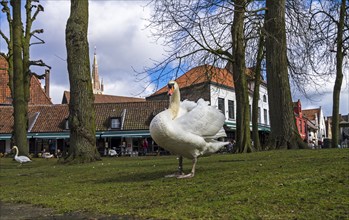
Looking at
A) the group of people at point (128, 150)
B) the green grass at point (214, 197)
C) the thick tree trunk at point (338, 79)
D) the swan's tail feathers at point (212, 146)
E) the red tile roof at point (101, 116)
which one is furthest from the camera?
the red tile roof at point (101, 116)

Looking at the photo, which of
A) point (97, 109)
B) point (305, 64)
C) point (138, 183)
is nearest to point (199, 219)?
point (138, 183)

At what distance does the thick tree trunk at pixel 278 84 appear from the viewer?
14.6 m

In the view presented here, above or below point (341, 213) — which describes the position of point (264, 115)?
above

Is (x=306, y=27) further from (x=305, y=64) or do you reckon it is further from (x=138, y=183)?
(x=138, y=183)

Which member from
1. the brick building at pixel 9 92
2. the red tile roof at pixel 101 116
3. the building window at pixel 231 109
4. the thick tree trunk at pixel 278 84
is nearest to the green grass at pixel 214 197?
the thick tree trunk at pixel 278 84

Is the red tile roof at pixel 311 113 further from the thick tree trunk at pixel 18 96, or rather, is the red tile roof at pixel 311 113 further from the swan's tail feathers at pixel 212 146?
the swan's tail feathers at pixel 212 146

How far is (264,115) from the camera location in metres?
64.8

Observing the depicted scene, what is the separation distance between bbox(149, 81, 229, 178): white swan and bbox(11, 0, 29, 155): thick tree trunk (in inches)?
602

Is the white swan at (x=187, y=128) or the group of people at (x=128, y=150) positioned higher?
the white swan at (x=187, y=128)

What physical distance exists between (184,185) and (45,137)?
4307cm

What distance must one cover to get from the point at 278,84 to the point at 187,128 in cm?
886

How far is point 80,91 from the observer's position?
566 inches

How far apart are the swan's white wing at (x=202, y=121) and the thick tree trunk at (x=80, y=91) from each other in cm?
716

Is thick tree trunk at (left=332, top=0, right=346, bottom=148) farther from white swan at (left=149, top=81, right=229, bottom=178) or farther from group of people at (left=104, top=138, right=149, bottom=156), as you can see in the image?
group of people at (left=104, top=138, right=149, bottom=156)
